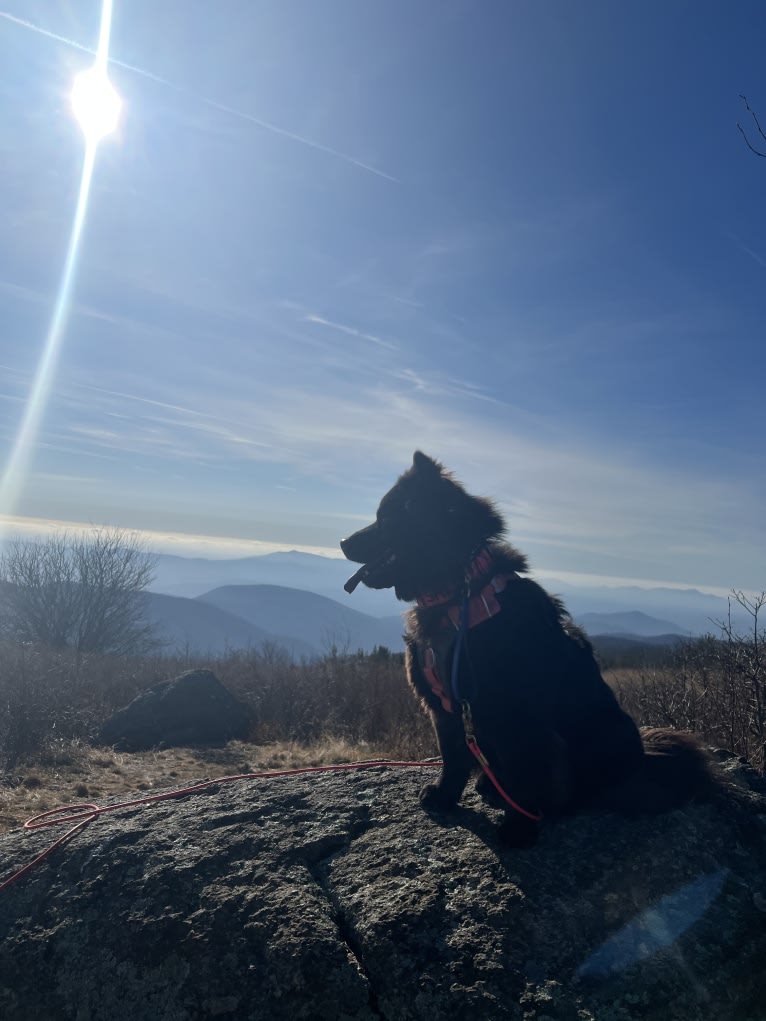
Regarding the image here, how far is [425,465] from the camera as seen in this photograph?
184 inches

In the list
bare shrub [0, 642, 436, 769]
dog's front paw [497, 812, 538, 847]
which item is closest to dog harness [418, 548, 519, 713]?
Answer: dog's front paw [497, 812, 538, 847]

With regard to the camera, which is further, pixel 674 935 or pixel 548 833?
pixel 548 833

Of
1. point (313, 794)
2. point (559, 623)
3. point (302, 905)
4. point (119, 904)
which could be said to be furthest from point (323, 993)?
point (559, 623)

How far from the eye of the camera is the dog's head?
4.28 metres

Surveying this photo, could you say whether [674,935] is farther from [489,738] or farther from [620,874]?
[489,738]

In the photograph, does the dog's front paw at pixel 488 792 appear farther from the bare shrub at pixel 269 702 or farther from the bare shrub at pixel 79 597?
the bare shrub at pixel 79 597

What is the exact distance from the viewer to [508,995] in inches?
100

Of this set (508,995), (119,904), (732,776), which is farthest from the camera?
(732,776)

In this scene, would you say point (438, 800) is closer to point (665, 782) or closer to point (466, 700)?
point (466, 700)

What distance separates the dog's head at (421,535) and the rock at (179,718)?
366 inches

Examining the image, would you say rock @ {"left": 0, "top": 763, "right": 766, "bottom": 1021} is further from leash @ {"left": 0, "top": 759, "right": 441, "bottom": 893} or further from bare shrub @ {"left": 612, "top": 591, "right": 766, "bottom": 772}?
bare shrub @ {"left": 612, "top": 591, "right": 766, "bottom": 772}

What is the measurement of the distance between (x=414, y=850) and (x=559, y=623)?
141 cm

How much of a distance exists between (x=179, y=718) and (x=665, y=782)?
1119 centimetres

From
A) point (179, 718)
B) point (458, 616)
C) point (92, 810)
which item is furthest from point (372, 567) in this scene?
point (179, 718)
